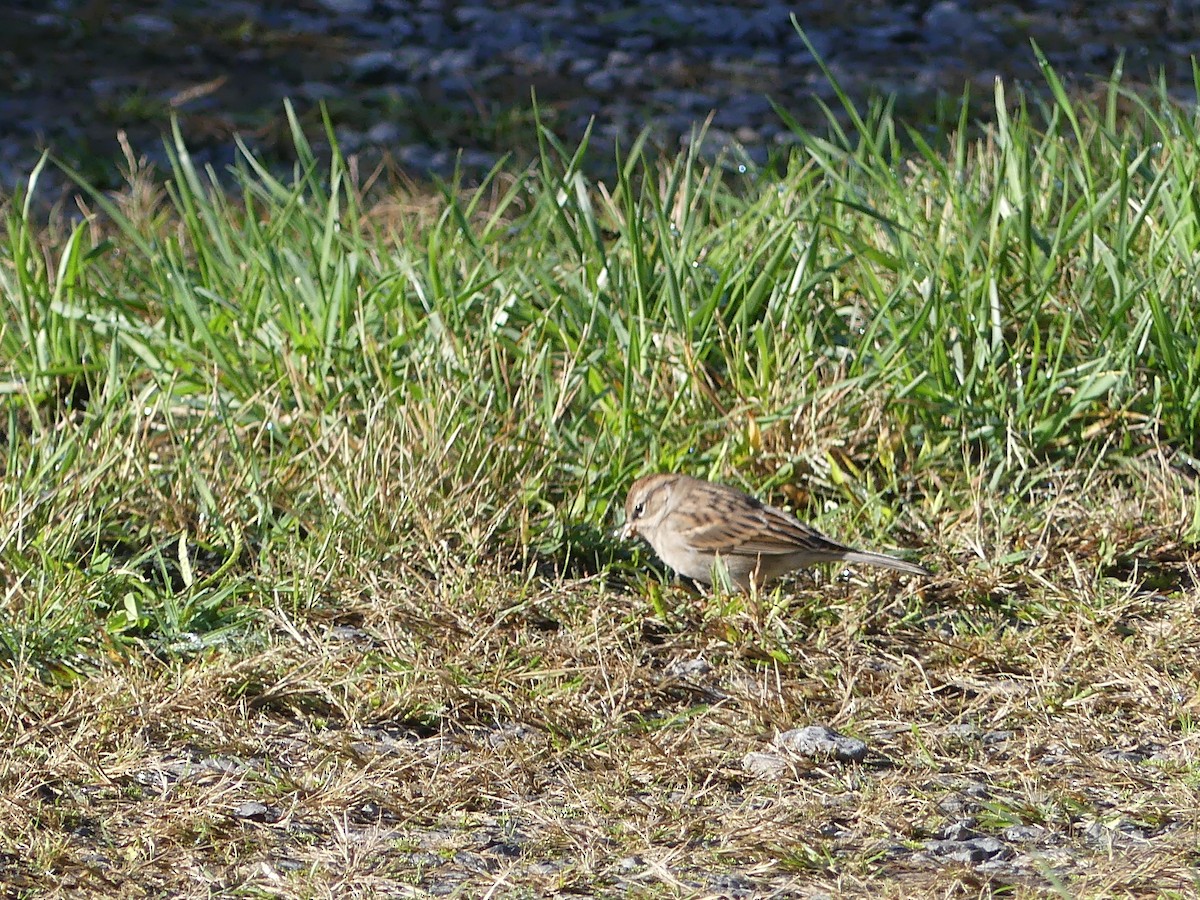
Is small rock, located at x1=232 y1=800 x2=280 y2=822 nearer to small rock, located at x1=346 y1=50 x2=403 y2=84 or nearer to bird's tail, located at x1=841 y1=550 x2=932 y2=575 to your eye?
bird's tail, located at x1=841 y1=550 x2=932 y2=575

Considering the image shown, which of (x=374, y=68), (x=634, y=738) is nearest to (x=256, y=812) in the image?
(x=634, y=738)

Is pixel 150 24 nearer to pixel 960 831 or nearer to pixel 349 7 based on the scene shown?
pixel 349 7

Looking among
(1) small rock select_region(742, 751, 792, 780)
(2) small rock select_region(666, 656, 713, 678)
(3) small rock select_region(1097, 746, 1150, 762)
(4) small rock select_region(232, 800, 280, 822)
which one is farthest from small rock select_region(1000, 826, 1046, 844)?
(4) small rock select_region(232, 800, 280, 822)

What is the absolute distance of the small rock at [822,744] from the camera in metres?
3.53

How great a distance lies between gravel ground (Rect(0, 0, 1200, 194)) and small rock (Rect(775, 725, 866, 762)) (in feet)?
15.9

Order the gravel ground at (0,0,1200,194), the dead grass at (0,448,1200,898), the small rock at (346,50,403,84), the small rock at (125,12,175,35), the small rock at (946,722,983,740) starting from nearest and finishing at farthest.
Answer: the dead grass at (0,448,1200,898)
the small rock at (946,722,983,740)
the gravel ground at (0,0,1200,194)
the small rock at (346,50,403,84)
the small rock at (125,12,175,35)

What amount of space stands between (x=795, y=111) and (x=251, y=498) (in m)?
5.40

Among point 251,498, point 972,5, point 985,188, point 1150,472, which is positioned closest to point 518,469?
point 251,498

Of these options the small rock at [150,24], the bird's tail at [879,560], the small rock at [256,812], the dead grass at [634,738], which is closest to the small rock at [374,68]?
the small rock at [150,24]

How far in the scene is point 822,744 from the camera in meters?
3.55

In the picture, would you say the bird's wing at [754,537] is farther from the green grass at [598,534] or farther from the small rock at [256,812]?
the small rock at [256,812]

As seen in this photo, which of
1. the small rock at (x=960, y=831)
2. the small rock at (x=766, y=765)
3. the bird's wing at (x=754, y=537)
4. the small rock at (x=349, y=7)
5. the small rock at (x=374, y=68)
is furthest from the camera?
the small rock at (x=349, y=7)

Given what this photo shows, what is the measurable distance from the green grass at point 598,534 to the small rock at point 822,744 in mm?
79

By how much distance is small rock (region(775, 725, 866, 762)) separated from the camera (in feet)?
11.6
